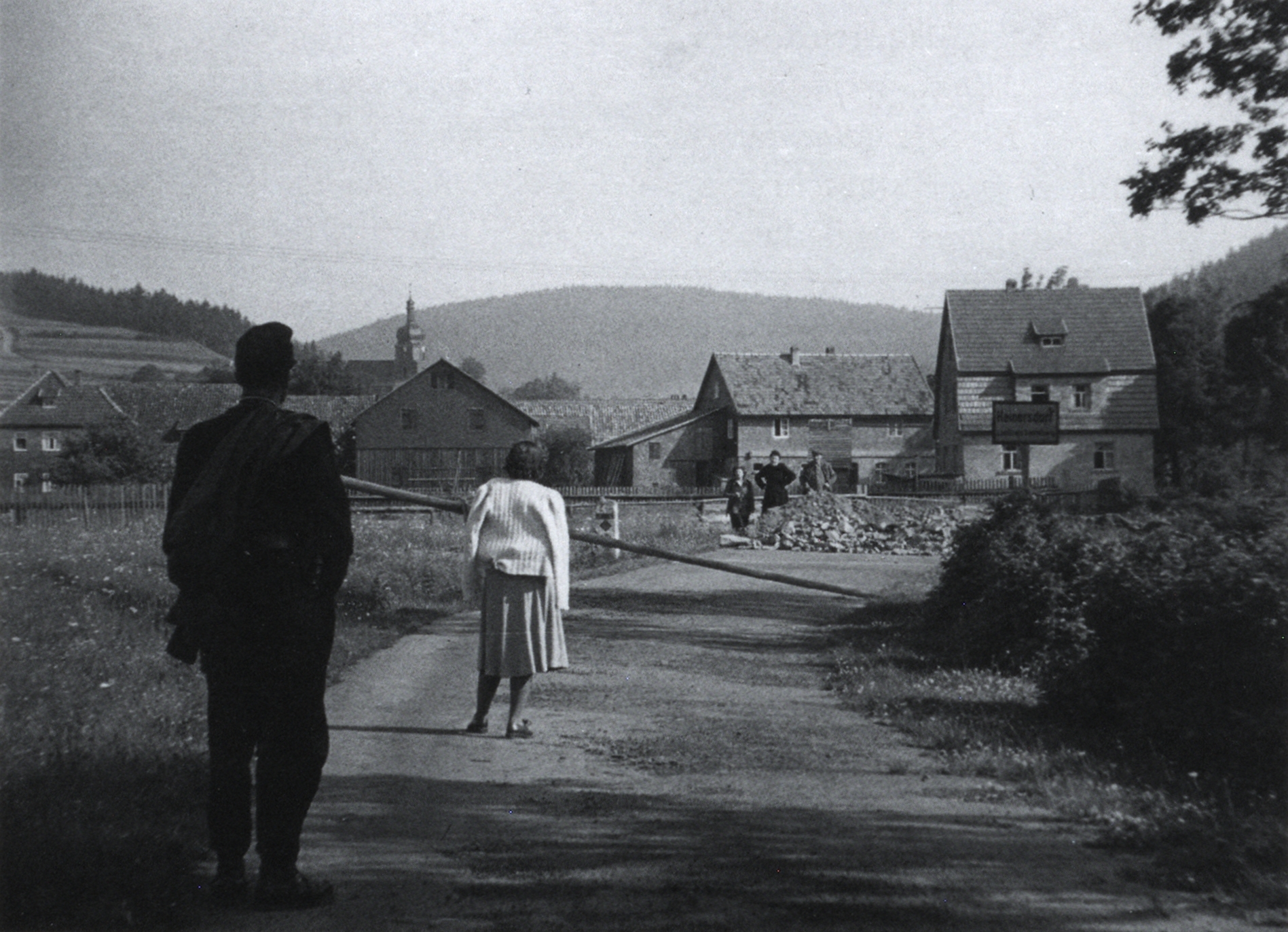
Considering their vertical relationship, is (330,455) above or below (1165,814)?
above

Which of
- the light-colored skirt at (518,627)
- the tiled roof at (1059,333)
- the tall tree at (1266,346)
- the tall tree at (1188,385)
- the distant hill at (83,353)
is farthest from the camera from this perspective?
the tall tree at (1188,385)

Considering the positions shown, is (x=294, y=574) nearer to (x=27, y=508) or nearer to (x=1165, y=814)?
(x=1165, y=814)

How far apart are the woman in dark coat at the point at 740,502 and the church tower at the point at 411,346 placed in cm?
6048

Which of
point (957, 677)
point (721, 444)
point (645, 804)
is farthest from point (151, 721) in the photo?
point (721, 444)

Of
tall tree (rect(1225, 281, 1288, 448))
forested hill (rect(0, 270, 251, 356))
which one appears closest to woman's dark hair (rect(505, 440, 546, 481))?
forested hill (rect(0, 270, 251, 356))

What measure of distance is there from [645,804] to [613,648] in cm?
672

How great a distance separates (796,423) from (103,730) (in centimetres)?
6818

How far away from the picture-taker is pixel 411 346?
96125 mm

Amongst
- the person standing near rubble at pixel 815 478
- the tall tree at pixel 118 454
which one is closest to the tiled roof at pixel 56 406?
the tall tree at pixel 118 454

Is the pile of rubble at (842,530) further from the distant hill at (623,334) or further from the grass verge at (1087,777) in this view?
the distant hill at (623,334)

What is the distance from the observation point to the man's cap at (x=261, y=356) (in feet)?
16.5

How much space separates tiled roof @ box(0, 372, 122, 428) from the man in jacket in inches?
105

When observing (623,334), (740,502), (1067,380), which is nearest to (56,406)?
(740,502)

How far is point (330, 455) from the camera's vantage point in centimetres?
489
